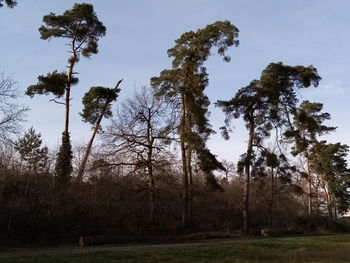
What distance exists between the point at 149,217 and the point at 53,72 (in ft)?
49.1

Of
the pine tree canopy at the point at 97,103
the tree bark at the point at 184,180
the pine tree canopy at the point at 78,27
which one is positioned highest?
the pine tree canopy at the point at 78,27

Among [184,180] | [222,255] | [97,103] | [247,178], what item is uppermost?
[97,103]

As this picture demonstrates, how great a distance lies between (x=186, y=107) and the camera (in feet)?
109

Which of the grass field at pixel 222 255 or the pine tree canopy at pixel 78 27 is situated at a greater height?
the pine tree canopy at pixel 78 27

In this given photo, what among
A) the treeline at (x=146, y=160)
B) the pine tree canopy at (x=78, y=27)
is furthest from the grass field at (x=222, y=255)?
the pine tree canopy at (x=78, y=27)

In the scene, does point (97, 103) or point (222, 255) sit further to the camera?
point (97, 103)

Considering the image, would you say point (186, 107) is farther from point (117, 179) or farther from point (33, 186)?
point (33, 186)

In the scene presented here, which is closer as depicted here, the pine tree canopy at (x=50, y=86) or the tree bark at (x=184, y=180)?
the tree bark at (x=184, y=180)

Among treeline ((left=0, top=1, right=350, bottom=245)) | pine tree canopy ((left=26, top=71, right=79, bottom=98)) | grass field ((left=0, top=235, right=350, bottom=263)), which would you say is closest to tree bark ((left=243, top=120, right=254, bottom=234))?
treeline ((left=0, top=1, right=350, bottom=245))

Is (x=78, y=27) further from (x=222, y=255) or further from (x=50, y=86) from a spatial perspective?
(x=222, y=255)

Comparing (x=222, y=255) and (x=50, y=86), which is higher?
(x=50, y=86)

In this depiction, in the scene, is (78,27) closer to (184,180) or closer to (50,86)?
(50,86)

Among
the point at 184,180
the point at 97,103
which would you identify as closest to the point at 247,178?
the point at 184,180

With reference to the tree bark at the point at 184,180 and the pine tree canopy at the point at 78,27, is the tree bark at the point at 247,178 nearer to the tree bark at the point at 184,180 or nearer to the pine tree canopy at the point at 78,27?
the tree bark at the point at 184,180
